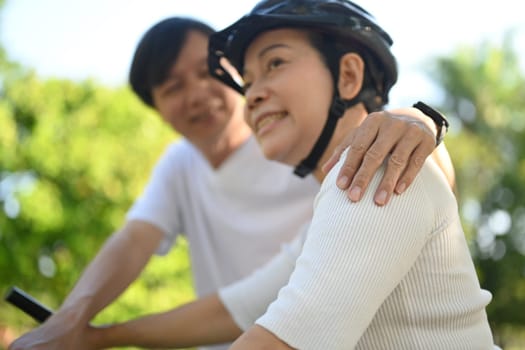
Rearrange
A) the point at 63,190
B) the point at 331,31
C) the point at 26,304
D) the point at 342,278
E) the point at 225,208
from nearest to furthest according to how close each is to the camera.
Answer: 1. the point at 342,278
2. the point at 331,31
3. the point at 26,304
4. the point at 225,208
5. the point at 63,190

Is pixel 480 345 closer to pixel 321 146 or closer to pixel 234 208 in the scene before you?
pixel 321 146

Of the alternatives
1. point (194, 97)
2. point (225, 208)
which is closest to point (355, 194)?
point (194, 97)

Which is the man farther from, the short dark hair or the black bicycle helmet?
the black bicycle helmet

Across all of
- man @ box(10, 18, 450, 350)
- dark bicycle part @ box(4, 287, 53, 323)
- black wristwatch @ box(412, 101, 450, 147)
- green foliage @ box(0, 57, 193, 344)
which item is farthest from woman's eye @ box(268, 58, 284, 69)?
green foliage @ box(0, 57, 193, 344)

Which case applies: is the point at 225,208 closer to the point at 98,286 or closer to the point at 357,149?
the point at 98,286

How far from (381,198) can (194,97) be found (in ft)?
6.77

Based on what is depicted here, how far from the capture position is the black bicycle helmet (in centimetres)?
218

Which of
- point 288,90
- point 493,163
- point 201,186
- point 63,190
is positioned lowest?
point 493,163

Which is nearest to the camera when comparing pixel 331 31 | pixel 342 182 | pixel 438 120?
pixel 342 182

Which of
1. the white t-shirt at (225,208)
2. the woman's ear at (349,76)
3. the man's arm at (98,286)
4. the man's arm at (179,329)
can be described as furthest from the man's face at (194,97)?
the woman's ear at (349,76)

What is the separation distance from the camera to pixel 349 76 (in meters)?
2.27

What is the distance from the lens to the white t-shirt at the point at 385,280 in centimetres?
136

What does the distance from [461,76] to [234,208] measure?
48.4 feet

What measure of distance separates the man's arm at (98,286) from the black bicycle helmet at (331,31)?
0.86m
